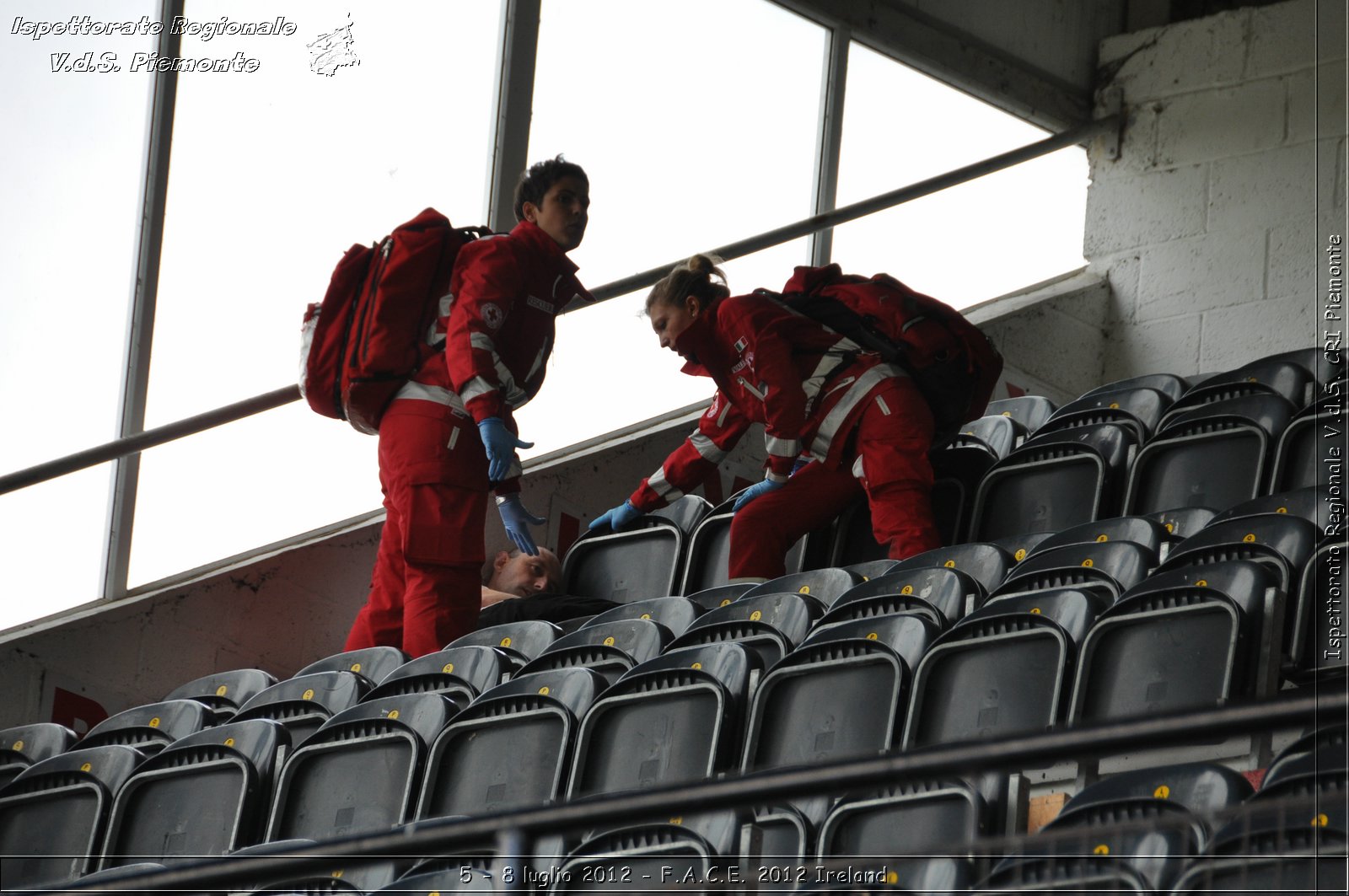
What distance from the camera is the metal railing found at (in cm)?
517

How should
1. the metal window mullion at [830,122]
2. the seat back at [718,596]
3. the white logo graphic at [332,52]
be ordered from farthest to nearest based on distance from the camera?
the metal window mullion at [830,122], the white logo graphic at [332,52], the seat back at [718,596]

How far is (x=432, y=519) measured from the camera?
450 centimetres

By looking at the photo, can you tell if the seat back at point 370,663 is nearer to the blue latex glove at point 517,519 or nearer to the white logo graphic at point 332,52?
the blue latex glove at point 517,519

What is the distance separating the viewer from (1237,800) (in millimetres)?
2359

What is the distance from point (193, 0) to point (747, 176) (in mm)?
2419

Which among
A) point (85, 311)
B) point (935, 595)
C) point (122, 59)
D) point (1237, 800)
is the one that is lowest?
point (1237, 800)

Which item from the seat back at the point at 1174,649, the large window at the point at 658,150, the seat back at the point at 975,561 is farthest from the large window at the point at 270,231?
the seat back at the point at 1174,649

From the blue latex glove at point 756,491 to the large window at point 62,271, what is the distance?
2.00 metres

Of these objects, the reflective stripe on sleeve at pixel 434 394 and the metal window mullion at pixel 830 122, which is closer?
the reflective stripe on sleeve at pixel 434 394

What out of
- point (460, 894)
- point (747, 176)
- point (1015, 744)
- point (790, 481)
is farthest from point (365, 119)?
point (1015, 744)

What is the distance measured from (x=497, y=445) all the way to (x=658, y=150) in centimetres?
288

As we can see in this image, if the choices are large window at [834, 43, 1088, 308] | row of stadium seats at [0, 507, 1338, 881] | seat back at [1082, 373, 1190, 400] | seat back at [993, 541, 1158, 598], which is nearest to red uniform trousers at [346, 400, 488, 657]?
row of stadium seats at [0, 507, 1338, 881]

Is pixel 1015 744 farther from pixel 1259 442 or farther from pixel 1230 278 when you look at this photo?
pixel 1230 278

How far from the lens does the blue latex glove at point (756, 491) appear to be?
16.2ft
